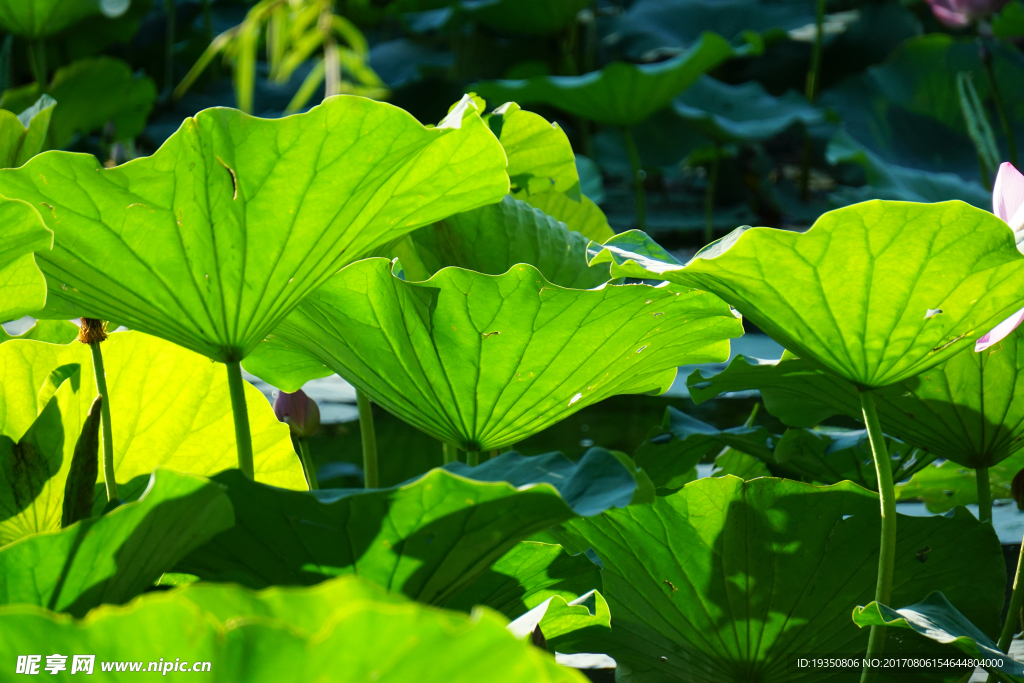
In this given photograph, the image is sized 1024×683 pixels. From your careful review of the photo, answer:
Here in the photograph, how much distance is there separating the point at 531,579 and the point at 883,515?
0.61 ft

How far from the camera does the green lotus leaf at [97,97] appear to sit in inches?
77.7

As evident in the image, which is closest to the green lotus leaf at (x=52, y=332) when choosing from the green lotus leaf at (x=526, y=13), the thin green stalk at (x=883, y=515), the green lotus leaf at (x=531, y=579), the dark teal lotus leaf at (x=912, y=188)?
the green lotus leaf at (x=531, y=579)

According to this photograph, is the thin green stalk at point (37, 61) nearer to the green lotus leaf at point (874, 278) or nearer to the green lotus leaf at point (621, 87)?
the green lotus leaf at point (621, 87)

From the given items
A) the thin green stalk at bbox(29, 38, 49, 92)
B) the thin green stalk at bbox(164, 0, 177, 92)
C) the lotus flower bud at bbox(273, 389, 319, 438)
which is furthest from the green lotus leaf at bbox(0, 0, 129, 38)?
the lotus flower bud at bbox(273, 389, 319, 438)

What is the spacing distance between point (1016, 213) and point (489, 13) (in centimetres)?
236

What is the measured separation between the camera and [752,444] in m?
0.66

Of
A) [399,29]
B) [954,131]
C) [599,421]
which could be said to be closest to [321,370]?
[599,421]

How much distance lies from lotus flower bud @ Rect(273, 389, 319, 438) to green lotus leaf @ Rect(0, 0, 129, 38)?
157 cm

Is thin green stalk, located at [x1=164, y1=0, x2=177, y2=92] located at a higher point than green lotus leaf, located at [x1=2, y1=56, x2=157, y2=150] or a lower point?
higher

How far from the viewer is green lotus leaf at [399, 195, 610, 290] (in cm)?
62

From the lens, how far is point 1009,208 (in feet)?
1.54

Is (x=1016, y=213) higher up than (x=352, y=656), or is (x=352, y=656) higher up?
(x=1016, y=213)

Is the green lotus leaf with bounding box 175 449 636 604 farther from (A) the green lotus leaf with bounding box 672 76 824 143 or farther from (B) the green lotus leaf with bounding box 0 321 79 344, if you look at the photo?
(A) the green lotus leaf with bounding box 672 76 824 143

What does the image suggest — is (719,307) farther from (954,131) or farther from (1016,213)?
(954,131)
